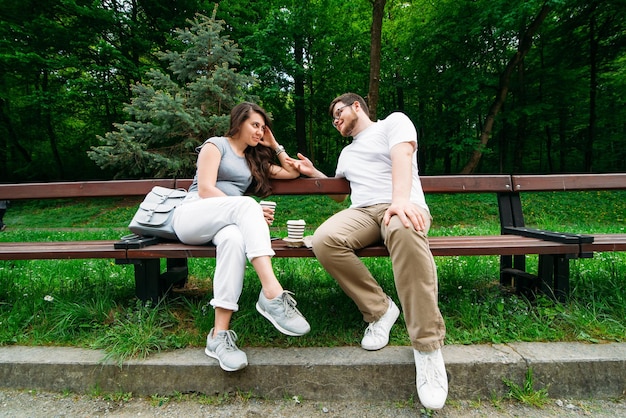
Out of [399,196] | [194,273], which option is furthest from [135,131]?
[399,196]

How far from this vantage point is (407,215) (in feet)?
6.93

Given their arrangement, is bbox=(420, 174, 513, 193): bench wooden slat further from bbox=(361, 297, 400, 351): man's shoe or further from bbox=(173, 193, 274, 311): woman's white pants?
bbox=(173, 193, 274, 311): woman's white pants

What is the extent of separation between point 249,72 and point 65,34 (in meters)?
6.88

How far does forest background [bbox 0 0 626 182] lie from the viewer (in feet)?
45.3

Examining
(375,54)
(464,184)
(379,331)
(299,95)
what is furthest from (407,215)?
(299,95)

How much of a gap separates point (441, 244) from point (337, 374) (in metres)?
1.03

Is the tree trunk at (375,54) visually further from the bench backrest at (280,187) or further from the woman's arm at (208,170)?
the woman's arm at (208,170)

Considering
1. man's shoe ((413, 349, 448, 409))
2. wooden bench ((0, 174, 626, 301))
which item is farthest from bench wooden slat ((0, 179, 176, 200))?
man's shoe ((413, 349, 448, 409))

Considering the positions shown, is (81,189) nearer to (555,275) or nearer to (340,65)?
(555,275)

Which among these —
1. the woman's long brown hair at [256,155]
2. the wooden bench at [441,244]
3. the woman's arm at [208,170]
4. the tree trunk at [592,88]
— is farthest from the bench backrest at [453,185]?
the tree trunk at [592,88]

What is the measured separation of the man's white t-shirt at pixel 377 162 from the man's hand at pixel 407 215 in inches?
14.5

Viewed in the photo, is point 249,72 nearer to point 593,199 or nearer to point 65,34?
point 65,34

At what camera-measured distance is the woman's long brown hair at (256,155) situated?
9.25ft

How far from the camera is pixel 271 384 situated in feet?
6.64
